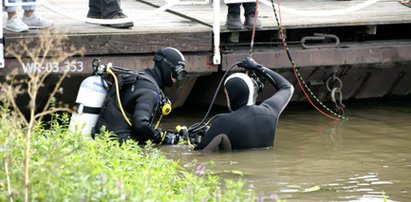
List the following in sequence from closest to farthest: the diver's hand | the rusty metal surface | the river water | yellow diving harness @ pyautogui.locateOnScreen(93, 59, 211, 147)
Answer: the river water < yellow diving harness @ pyautogui.locateOnScreen(93, 59, 211, 147) < the diver's hand < the rusty metal surface

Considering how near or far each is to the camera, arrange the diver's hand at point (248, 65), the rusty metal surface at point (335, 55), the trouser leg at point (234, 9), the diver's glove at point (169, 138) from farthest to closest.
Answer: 1. the rusty metal surface at point (335, 55)
2. the trouser leg at point (234, 9)
3. the diver's hand at point (248, 65)
4. the diver's glove at point (169, 138)

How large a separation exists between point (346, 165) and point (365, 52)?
2937 mm

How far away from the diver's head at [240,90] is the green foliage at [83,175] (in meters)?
2.45

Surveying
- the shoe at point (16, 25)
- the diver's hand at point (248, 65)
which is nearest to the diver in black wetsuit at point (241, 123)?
the diver's hand at point (248, 65)

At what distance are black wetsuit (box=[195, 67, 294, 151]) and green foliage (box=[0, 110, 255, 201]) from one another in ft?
7.88

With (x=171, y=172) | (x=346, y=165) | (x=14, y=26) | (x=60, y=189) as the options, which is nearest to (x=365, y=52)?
(x=346, y=165)

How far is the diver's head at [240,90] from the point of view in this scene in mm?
9625

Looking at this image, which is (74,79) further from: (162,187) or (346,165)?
(162,187)

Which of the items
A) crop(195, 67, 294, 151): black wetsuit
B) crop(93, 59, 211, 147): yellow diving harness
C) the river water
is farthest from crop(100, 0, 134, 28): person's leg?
crop(195, 67, 294, 151): black wetsuit

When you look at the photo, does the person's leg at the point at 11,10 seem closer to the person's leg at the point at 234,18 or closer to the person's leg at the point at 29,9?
the person's leg at the point at 29,9

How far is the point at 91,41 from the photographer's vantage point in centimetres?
1084

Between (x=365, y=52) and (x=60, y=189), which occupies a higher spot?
(x=60, y=189)

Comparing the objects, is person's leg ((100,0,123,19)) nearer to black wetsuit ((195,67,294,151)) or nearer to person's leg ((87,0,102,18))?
person's leg ((87,0,102,18))

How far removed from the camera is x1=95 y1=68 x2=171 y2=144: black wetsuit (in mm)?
9258
